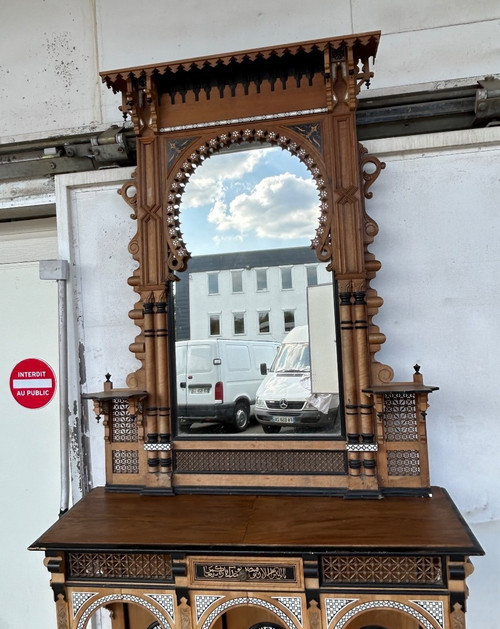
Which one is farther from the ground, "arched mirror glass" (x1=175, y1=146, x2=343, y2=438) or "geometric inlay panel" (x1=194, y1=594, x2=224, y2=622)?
"arched mirror glass" (x1=175, y1=146, x2=343, y2=438)

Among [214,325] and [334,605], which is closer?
[334,605]

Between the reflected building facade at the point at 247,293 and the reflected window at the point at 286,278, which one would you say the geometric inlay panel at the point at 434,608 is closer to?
→ the reflected building facade at the point at 247,293

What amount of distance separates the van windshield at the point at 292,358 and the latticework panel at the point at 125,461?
0.81 m

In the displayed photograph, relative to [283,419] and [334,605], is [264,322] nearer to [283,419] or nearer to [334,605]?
[283,419]

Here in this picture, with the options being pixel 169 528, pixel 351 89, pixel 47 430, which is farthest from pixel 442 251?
pixel 47 430

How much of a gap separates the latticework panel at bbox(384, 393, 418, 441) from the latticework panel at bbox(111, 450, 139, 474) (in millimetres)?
1200

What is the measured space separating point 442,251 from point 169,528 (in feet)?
5.99

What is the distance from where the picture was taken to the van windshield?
2.23 metres

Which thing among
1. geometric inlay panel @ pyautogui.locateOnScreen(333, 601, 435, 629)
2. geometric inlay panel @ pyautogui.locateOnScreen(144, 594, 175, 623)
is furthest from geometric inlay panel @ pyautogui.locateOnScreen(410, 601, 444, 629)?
geometric inlay panel @ pyautogui.locateOnScreen(144, 594, 175, 623)

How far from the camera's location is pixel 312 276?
225 cm

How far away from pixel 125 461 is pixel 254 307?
99cm

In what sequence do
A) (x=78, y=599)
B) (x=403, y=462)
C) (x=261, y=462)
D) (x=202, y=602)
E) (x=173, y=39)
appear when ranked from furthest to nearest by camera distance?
(x=173, y=39) < (x=261, y=462) < (x=403, y=462) < (x=78, y=599) < (x=202, y=602)

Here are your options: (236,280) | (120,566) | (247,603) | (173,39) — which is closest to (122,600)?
(120,566)

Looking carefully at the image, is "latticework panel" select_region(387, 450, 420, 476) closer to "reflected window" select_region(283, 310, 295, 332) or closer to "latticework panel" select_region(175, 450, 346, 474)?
"latticework panel" select_region(175, 450, 346, 474)
